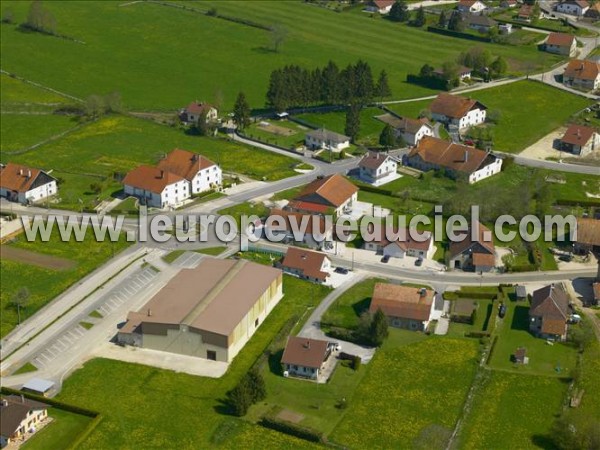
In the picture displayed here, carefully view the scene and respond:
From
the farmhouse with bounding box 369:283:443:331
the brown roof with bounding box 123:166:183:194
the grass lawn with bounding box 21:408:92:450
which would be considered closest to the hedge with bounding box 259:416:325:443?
the grass lawn with bounding box 21:408:92:450

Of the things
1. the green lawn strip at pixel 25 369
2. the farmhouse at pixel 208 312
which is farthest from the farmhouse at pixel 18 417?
the farmhouse at pixel 208 312

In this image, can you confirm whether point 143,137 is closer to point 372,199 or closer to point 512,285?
point 372,199

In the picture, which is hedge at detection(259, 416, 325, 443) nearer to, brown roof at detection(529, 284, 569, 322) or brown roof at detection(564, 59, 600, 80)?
brown roof at detection(529, 284, 569, 322)

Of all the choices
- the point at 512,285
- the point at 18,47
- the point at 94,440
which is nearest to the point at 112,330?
the point at 94,440

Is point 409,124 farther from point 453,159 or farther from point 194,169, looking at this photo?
point 194,169

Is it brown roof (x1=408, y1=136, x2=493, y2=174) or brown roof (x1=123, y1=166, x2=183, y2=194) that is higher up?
brown roof (x1=408, y1=136, x2=493, y2=174)
